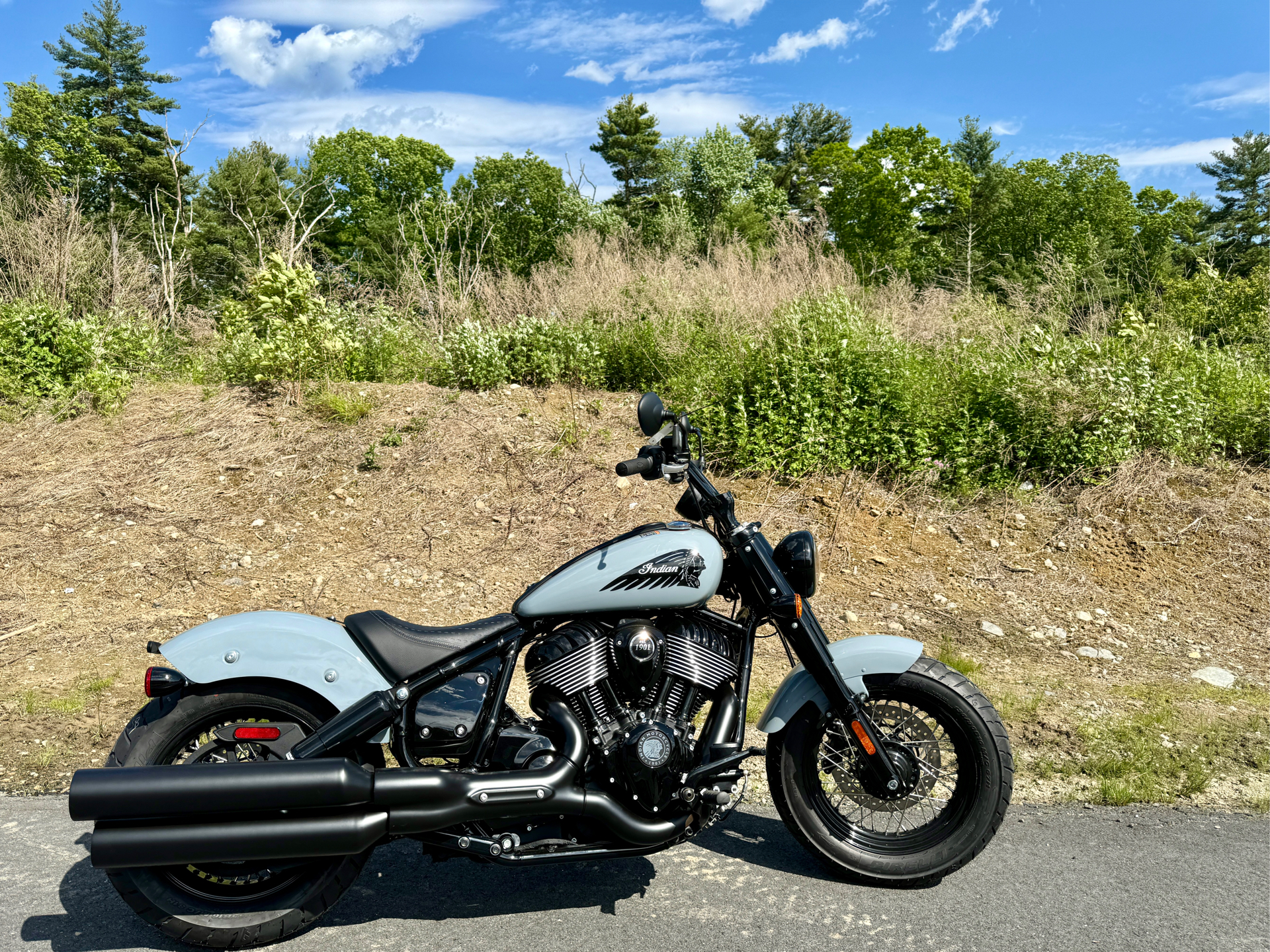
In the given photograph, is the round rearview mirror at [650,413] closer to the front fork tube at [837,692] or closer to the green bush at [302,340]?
the front fork tube at [837,692]

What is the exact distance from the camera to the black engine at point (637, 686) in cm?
287

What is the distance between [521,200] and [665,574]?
5330 cm

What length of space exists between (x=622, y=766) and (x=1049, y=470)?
592 cm

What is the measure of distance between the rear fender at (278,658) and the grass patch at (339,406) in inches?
236

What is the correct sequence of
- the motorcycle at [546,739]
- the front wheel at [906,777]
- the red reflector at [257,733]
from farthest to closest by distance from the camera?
the front wheel at [906,777], the red reflector at [257,733], the motorcycle at [546,739]

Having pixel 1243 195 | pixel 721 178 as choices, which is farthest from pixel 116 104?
pixel 1243 195

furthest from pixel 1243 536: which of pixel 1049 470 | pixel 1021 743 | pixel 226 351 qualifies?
pixel 226 351

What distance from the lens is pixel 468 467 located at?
8070 millimetres

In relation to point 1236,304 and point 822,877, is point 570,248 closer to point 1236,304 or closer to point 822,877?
point 822,877

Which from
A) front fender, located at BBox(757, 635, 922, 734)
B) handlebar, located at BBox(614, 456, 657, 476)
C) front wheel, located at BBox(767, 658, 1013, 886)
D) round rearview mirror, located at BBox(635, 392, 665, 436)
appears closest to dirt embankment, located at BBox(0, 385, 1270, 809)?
front wheel, located at BBox(767, 658, 1013, 886)

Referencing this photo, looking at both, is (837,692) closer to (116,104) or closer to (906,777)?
(906,777)

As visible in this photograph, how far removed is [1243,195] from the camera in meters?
55.4

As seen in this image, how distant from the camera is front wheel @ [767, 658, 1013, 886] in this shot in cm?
306

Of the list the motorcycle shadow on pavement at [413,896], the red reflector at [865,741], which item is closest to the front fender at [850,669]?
the red reflector at [865,741]
